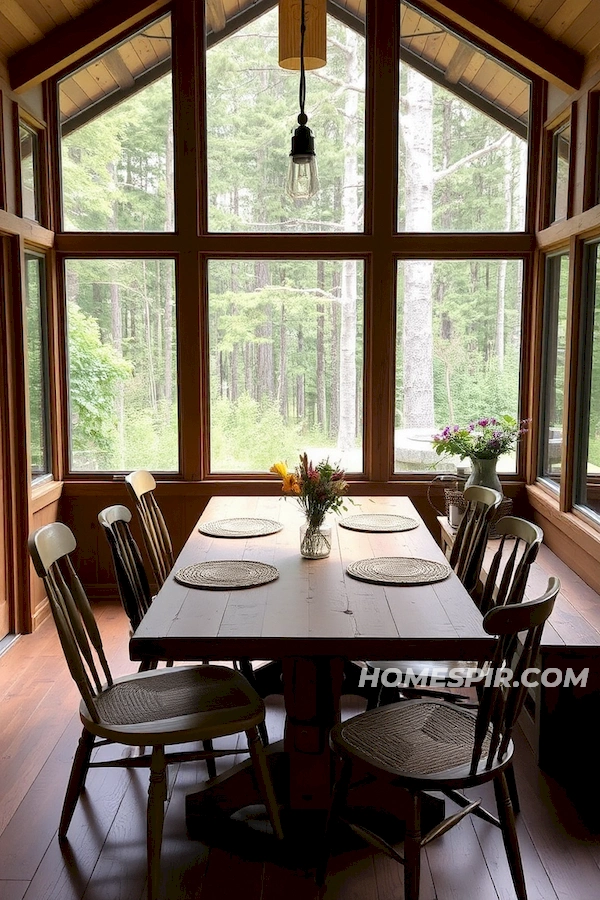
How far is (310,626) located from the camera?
7.74ft

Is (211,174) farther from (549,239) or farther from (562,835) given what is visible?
(562,835)

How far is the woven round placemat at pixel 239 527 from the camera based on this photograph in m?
3.46

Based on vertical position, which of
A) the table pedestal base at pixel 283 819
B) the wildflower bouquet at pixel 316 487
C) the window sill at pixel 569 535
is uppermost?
the wildflower bouquet at pixel 316 487

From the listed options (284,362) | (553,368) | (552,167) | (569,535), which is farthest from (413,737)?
(552,167)

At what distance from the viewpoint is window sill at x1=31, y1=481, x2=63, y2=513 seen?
4.58 metres

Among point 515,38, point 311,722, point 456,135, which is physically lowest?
point 311,722

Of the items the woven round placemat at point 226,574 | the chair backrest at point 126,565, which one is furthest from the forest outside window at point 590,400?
the chair backrest at point 126,565

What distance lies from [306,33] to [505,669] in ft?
8.54

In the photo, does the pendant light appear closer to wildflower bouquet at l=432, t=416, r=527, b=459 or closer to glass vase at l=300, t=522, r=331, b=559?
glass vase at l=300, t=522, r=331, b=559

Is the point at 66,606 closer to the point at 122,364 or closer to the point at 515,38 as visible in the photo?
the point at 122,364

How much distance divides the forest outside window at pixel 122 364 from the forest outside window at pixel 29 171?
40 centimetres

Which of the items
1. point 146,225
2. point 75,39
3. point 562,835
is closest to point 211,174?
point 146,225

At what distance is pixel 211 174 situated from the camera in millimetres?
4977

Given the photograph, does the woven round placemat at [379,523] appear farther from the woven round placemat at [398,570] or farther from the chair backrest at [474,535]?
the woven round placemat at [398,570]
